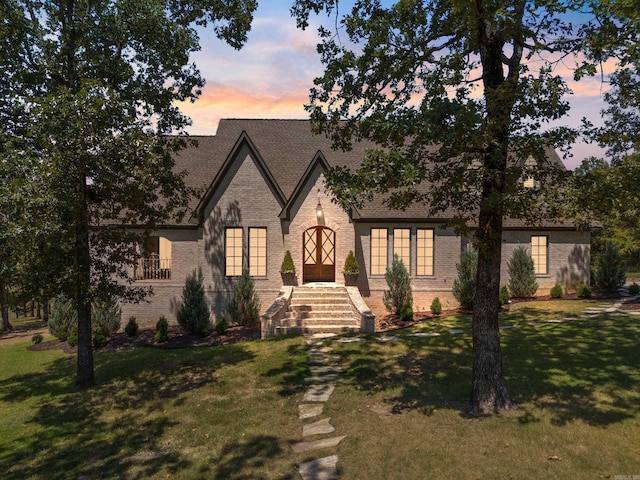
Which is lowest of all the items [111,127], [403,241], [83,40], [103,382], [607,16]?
[103,382]

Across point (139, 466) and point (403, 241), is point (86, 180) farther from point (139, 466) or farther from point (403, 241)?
point (403, 241)

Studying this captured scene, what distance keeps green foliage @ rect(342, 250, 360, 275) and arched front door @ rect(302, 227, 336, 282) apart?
2.85 m

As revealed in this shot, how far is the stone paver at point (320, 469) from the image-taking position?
532cm

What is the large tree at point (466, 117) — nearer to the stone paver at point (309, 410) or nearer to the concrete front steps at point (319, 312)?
the stone paver at point (309, 410)

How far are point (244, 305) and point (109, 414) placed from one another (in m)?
8.89

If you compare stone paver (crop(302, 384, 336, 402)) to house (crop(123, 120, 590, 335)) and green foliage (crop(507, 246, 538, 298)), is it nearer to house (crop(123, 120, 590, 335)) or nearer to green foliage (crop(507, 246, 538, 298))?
house (crop(123, 120, 590, 335))

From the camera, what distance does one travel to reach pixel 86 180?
31.3 ft

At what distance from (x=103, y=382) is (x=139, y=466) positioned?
5.29 metres

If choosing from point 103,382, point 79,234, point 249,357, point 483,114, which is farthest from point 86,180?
point 483,114

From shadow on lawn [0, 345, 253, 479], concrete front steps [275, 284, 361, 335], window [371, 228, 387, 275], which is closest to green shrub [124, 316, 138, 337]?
shadow on lawn [0, 345, 253, 479]

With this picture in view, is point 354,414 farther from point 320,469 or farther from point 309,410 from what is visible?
point 320,469

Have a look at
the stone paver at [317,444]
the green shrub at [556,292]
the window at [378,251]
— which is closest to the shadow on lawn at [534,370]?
the stone paver at [317,444]

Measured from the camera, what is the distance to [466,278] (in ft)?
57.0

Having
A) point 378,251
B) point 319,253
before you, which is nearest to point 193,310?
point 319,253
